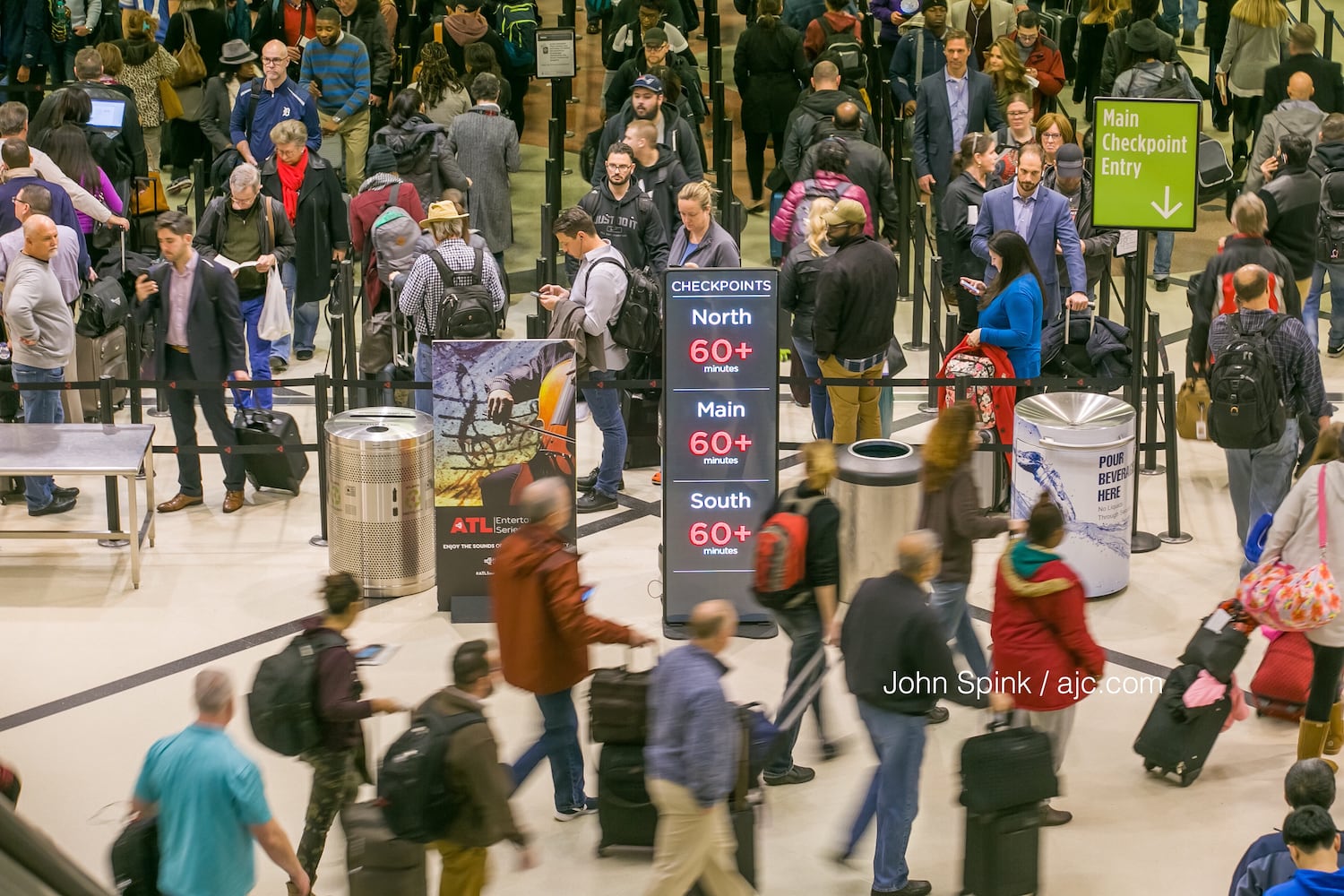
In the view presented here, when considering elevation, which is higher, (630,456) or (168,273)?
(168,273)

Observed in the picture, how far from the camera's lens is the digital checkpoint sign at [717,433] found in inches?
358

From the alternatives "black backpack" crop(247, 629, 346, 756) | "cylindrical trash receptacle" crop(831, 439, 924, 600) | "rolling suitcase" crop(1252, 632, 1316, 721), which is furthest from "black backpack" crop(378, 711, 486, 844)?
"rolling suitcase" crop(1252, 632, 1316, 721)

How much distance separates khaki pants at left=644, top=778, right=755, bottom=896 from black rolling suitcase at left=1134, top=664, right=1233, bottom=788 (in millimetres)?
2335

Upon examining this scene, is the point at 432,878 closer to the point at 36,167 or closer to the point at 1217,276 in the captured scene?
the point at 1217,276

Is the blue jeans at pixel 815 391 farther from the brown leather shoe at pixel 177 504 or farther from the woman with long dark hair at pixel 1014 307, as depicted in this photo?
the brown leather shoe at pixel 177 504

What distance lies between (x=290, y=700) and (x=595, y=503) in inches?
190

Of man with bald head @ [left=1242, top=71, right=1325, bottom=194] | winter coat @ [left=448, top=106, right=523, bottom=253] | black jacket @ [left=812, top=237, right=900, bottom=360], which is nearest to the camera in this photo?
black jacket @ [left=812, top=237, right=900, bottom=360]

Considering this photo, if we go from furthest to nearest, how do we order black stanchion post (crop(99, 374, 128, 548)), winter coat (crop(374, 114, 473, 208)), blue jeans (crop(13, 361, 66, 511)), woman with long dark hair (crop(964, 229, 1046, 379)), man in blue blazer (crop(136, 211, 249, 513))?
winter coat (crop(374, 114, 473, 208)) → blue jeans (crop(13, 361, 66, 511)) → man in blue blazer (crop(136, 211, 249, 513)) → black stanchion post (crop(99, 374, 128, 548)) → woman with long dark hair (crop(964, 229, 1046, 379))

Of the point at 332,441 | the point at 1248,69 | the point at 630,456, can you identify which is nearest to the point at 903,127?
the point at 1248,69

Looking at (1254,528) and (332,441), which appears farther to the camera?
(332,441)

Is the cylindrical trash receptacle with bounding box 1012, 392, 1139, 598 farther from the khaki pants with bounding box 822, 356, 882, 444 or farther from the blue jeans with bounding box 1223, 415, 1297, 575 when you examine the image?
the khaki pants with bounding box 822, 356, 882, 444

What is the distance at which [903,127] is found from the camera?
17.1 meters

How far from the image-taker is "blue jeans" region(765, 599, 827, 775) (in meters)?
7.68

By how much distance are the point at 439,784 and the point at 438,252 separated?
5137 mm
